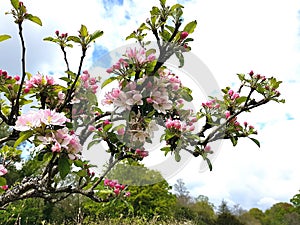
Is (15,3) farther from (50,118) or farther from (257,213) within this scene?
(257,213)

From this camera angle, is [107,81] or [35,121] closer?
[35,121]

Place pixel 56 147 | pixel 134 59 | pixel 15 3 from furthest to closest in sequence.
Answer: pixel 134 59, pixel 15 3, pixel 56 147

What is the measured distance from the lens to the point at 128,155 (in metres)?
1.78

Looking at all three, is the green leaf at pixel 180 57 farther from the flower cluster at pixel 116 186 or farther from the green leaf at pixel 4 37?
the flower cluster at pixel 116 186

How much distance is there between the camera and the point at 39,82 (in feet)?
5.31

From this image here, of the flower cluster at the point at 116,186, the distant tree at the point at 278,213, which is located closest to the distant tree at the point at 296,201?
the distant tree at the point at 278,213

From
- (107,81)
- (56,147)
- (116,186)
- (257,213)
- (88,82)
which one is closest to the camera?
(56,147)

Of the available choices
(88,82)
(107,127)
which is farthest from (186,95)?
(88,82)

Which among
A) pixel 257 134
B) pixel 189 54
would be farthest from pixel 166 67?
pixel 257 134

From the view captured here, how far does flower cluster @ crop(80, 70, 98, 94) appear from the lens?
1.90 metres

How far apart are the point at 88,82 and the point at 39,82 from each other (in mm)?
353

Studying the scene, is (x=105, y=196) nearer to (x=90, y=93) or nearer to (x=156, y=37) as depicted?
(x=90, y=93)

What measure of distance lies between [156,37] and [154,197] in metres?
11.9

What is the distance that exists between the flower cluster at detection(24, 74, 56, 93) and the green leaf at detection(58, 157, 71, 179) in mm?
492
